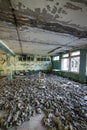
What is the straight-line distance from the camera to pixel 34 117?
7.11 feet

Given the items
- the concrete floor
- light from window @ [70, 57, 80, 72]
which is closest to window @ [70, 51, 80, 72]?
light from window @ [70, 57, 80, 72]

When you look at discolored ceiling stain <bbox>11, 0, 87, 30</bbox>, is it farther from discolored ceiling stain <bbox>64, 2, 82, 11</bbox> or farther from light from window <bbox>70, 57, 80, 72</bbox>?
light from window <bbox>70, 57, 80, 72</bbox>

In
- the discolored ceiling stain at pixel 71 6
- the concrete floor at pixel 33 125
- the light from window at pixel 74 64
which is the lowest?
the concrete floor at pixel 33 125

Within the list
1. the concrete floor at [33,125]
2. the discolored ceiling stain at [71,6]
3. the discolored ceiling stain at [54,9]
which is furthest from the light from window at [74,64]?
the discolored ceiling stain at [71,6]

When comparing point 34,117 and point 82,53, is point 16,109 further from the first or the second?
point 82,53

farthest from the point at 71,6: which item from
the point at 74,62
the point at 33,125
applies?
the point at 74,62

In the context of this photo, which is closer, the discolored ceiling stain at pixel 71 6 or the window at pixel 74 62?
the discolored ceiling stain at pixel 71 6

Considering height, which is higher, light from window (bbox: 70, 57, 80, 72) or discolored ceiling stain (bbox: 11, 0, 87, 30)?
discolored ceiling stain (bbox: 11, 0, 87, 30)

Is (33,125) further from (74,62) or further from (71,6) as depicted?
(74,62)

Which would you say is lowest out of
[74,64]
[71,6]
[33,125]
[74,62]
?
[33,125]

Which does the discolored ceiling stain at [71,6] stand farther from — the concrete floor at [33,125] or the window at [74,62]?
the window at [74,62]

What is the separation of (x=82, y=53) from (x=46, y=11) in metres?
4.48

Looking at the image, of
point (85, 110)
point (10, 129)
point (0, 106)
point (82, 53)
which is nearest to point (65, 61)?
point (82, 53)

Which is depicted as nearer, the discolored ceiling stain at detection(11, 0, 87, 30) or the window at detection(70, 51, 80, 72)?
the discolored ceiling stain at detection(11, 0, 87, 30)
